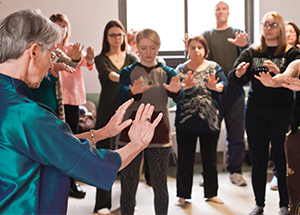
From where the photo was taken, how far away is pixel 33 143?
0.93 metres

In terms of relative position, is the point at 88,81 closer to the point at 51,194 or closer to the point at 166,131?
the point at 166,131

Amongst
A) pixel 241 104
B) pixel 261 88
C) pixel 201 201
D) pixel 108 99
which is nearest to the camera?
pixel 261 88

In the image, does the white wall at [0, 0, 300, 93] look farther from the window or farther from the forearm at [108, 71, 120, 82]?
the forearm at [108, 71, 120, 82]

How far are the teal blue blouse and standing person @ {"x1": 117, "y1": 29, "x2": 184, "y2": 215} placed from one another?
1.46 meters

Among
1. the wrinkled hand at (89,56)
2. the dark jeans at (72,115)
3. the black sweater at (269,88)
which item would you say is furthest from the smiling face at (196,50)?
the dark jeans at (72,115)

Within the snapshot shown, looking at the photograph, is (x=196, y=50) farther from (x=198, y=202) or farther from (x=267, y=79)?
(x=198, y=202)

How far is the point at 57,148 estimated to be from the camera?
0.94m

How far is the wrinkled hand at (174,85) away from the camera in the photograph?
95.1 inches

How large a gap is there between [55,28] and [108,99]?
1763mm

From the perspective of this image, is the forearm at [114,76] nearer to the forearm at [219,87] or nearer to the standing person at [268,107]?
the forearm at [219,87]

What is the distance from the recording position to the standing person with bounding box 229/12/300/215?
8.36 ft

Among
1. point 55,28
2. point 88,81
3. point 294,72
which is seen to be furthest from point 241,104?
point 55,28

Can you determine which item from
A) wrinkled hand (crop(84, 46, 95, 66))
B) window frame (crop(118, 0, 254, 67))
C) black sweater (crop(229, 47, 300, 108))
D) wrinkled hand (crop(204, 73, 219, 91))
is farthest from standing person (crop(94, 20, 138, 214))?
window frame (crop(118, 0, 254, 67))

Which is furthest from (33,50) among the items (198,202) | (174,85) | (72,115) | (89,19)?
(89,19)
